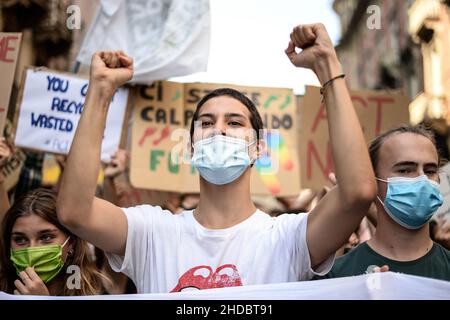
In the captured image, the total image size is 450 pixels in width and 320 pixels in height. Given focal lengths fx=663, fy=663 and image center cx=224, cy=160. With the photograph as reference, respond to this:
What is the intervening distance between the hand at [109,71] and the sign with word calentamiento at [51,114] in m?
1.94

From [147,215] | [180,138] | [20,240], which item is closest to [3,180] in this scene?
[20,240]

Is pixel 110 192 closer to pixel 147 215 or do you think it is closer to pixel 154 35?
pixel 154 35

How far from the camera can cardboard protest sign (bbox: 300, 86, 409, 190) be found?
14.3 ft

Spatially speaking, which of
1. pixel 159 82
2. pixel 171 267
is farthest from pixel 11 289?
pixel 159 82

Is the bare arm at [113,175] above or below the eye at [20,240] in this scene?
above

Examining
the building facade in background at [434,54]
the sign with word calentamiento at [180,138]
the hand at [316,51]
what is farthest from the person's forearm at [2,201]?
the building facade in background at [434,54]

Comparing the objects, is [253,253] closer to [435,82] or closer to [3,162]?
[3,162]

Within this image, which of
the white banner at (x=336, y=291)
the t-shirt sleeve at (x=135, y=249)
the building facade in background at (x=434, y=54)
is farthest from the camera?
the building facade in background at (x=434, y=54)

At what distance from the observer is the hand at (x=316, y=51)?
196 centimetres

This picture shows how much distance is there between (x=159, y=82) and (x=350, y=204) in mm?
2832

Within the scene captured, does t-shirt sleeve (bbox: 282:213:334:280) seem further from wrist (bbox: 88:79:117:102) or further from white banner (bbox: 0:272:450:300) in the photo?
wrist (bbox: 88:79:117:102)

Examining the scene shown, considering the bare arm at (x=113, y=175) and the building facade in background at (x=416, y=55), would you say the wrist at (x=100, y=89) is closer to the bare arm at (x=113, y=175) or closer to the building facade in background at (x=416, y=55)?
the bare arm at (x=113, y=175)

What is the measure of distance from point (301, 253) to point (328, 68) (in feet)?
1.83

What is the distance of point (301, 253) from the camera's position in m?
2.00
